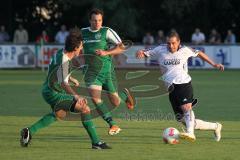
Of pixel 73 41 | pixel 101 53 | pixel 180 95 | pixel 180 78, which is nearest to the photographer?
pixel 73 41

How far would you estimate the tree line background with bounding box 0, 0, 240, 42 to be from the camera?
41688mm

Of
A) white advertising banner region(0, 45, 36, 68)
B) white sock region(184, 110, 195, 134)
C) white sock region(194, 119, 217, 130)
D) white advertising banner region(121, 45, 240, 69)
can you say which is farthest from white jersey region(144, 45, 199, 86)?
white advertising banner region(0, 45, 36, 68)

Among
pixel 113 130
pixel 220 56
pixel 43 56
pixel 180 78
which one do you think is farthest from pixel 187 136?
pixel 43 56

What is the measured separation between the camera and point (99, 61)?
14.6 meters

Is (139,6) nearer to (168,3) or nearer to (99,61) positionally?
(168,3)

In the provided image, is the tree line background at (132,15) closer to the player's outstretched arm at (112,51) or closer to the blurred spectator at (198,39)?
the blurred spectator at (198,39)

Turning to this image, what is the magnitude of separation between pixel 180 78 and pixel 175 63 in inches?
10.0

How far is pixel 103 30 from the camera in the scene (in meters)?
14.4

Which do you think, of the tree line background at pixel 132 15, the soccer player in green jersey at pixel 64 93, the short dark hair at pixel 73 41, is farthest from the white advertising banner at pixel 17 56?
the short dark hair at pixel 73 41

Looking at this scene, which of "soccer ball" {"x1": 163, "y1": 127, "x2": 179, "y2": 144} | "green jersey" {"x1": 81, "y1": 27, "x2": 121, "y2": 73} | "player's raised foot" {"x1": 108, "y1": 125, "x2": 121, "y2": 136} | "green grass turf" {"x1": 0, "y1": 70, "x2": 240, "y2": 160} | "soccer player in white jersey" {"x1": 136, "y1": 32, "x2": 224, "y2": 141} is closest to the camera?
"green grass turf" {"x1": 0, "y1": 70, "x2": 240, "y2": 160}

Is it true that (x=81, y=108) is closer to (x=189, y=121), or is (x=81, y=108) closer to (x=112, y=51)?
(x=189, y=121)

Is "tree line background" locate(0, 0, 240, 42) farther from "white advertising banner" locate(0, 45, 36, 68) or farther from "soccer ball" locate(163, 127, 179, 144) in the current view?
"soccer ball" locate(163, 127, 179, 144)

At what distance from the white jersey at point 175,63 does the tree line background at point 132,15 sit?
1112 inches

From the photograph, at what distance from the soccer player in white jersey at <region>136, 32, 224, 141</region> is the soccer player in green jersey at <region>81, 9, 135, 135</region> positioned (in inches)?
42.7
